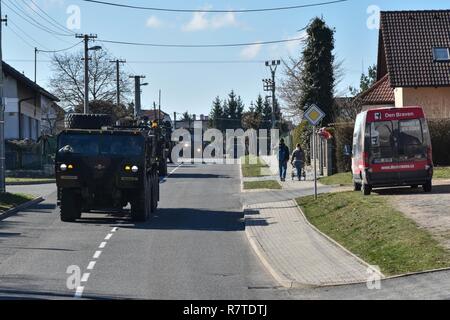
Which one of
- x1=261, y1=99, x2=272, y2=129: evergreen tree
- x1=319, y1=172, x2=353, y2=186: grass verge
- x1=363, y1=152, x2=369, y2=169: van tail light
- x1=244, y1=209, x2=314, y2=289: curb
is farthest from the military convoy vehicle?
x1=261, y1=99, x2=272, y2=129: evergreen tree

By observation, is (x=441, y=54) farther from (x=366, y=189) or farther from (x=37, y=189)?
(x=37, y=189)

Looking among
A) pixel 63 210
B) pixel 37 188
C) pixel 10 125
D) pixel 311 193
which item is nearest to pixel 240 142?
pixel 10 125

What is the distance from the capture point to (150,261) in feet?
48.7

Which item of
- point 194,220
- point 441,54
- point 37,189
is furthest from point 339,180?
point 37,189

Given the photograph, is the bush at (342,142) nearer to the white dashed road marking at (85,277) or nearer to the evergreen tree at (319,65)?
the evergreen tree at (319,65)

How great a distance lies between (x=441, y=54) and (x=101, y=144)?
74.8ft

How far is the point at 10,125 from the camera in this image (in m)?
51.9

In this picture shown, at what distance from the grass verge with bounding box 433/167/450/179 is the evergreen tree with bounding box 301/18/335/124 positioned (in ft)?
48.1

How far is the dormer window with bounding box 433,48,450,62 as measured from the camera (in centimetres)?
3856

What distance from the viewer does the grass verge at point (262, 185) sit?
31359mm

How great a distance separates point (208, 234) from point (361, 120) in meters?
5.85

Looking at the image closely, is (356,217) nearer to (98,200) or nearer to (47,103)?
(98,200)

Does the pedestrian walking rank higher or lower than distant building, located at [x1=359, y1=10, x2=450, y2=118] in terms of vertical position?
lower

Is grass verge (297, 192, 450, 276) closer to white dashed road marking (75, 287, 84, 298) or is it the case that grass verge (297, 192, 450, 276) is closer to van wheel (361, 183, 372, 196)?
van wheel (361, 183, 372, 196)
